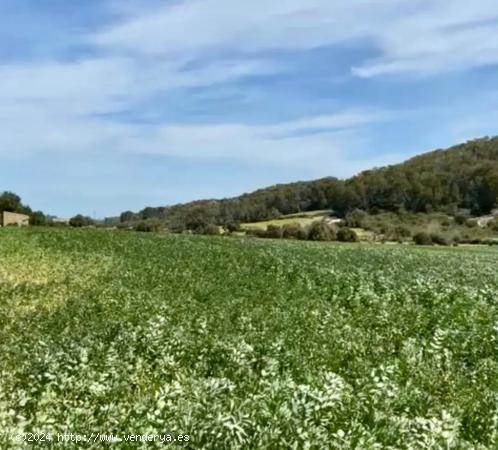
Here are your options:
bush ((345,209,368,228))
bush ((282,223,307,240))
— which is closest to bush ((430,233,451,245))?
bush ((282,223,307,240))

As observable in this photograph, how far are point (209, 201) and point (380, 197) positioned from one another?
144 feet

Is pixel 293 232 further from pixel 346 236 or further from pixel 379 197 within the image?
pixel 379 197

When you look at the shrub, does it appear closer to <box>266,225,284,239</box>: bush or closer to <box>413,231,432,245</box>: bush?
<box>266,225,284,239</box>: bush

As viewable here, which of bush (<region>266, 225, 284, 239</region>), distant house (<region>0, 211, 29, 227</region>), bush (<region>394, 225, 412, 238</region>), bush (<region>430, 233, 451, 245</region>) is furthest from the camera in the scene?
bush (<region>394, 225, 412, 238</region>)

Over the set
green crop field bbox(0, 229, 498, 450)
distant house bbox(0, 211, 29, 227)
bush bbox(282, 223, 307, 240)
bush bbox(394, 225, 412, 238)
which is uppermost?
distant house bbox(0, 211, 29, 227)

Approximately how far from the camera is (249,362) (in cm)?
992

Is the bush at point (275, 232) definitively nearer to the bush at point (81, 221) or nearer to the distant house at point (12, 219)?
the bush at point (81, 221)

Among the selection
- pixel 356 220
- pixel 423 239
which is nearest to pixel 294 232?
pixel 423 239

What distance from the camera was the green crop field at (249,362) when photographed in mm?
6520

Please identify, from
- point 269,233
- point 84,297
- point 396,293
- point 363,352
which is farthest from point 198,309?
point 269,233

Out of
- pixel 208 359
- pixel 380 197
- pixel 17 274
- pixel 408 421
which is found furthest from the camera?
pixel 380 197

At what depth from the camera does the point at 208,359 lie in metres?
10.5

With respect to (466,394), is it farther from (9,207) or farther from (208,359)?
(9,207)

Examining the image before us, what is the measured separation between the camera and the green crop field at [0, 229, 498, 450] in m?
6.52
